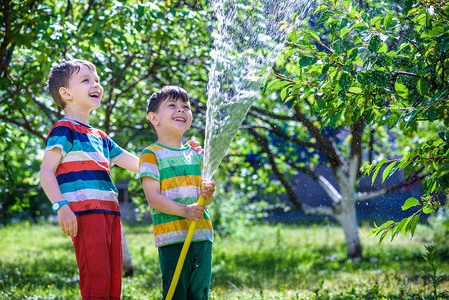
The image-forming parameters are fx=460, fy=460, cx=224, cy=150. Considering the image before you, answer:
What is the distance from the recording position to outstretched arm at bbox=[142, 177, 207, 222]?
212 cm

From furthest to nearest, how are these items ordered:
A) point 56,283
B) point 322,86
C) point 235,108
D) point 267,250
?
point 267,250 → point 56,283 → point 235,108 → point 322,86

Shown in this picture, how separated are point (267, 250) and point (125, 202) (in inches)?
407

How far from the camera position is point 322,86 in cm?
219

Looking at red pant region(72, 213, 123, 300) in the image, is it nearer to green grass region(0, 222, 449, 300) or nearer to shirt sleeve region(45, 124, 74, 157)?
shirt sleeve region(45, 124, 74, 157)

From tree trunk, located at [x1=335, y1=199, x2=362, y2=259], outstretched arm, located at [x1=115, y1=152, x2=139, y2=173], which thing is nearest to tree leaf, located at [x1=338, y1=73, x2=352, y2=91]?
outstretched arm, located at [x1=115, y1=152, x2=139, y2=173]

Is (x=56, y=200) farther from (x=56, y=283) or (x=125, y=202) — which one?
(x=125, y=202)

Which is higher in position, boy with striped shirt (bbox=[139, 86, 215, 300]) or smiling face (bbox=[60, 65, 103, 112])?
smiling face (bbox=[60, 65, 103, 112])

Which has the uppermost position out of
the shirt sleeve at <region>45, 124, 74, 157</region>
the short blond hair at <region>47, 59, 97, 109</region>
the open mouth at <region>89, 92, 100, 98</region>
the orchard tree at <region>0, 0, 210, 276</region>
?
the orchard tree at <region>0, 0, 210, 276</region>

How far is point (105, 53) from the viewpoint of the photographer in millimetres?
4109

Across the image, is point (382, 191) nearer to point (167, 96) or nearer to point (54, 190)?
point (167, 96)

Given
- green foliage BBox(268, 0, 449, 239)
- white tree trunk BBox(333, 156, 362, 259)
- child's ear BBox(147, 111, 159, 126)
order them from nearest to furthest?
green foliage BBox(268, 0, 449, 239), child's ear BBox(147, 111, 159, 126), white tree trunk BBox(333, 156, 362, 259)

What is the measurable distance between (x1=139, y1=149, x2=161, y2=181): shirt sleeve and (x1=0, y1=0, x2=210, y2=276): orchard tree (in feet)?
5.02

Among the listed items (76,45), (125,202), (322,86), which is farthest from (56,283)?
(125,202)

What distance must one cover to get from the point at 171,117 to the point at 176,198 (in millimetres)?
421
